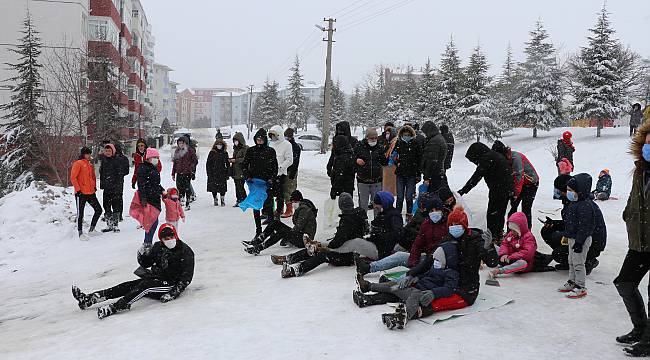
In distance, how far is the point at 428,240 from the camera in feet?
22.0

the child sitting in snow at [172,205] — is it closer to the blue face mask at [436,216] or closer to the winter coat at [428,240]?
the winter coat at [428,240]

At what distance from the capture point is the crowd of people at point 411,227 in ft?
18.2

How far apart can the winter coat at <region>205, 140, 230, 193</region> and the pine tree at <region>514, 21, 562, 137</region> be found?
26.0 m

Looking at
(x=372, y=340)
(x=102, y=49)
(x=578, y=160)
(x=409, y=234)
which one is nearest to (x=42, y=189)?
(x=409, y=234)

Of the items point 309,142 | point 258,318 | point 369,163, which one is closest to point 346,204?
point 258,318

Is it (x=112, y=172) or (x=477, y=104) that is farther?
(x=477, y=104)

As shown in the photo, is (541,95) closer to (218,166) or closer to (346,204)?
(218,166)

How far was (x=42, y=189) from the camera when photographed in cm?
1374

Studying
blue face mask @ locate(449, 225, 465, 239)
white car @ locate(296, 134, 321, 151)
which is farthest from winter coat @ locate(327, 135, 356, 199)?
white car @ locate(296, 134, 321, 151)

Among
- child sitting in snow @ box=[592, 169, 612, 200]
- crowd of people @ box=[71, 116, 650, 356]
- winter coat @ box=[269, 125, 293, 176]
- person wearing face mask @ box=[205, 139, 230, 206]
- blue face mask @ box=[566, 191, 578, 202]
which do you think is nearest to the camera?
crowd of people @ box=[71, 116, 650, 356]

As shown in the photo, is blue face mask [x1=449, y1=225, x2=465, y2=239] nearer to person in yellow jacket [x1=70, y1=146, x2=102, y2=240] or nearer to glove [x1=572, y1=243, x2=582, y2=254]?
glove [x1=572, y1=243, x2=582, y2=254]

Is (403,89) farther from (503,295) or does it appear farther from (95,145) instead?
(503,295)

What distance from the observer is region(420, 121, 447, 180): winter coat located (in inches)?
376

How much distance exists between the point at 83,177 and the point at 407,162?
7297 millimetres
